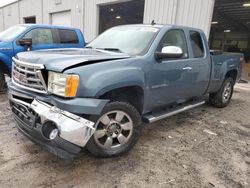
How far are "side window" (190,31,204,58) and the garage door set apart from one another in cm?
1201

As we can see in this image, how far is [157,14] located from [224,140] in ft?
22.5

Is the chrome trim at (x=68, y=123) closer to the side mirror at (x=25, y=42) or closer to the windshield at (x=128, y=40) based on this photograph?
the windshield at (x=128, y=40)

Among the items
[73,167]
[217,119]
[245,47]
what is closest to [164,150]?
[73,167]

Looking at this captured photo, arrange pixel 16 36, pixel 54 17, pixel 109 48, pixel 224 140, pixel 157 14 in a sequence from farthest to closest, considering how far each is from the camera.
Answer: pixel 54 17 → pixel 157 14 → pixel 16 36 → pixel 224 140 → pixel 109 48

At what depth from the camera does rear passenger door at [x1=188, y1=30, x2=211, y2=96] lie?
4.35m

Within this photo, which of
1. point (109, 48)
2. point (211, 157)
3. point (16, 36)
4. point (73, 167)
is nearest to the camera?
point (73, 167)

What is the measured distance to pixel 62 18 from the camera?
52.1ft

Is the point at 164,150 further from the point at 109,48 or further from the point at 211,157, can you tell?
the point at 109,48

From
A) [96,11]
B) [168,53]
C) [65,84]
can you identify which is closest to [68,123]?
[65,84]

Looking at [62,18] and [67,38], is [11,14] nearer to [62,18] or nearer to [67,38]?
[62,18]

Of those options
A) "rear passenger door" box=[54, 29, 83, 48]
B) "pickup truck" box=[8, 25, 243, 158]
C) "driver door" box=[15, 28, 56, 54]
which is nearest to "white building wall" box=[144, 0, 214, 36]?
"rear passenger door" box=[54, 29, 83, 48]

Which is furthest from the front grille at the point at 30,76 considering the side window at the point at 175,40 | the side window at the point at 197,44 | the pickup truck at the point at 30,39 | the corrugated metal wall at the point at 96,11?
the corrugated metal wall at the point at 96,11

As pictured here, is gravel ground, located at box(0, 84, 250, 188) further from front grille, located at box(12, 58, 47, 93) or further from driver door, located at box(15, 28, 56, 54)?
driver door, located at box(15, 28, 56, 54)

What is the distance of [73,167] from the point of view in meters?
2.91
